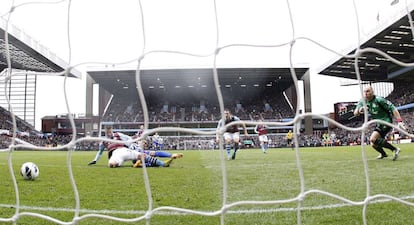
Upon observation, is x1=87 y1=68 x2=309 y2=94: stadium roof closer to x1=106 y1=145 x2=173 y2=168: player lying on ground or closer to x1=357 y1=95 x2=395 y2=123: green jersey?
x1=106 y1=145 x2=173 y2=168: player lying on ground

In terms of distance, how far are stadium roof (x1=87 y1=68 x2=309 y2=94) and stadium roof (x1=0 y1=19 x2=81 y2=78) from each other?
261 centimetres

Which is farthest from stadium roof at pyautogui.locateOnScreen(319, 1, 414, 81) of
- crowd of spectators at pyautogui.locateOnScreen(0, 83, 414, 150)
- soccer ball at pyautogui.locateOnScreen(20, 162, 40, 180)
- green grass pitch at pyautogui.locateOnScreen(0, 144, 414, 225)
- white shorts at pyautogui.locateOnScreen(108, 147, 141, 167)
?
soccer ball at pyautogui.locateOnScreen(20, 162, 40, 180)

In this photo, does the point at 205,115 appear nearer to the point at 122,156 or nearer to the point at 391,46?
the point at 391,46

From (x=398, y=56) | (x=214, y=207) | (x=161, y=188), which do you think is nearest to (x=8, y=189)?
(x=161, y=188)

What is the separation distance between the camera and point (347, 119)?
33.1 meters

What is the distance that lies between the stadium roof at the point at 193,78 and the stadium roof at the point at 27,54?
2.61m

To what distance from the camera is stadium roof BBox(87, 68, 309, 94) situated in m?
25.3

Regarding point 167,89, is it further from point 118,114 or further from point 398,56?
point 398,56

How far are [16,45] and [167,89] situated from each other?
41.4 feet

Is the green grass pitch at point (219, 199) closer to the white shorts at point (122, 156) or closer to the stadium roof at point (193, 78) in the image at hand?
the white shorts at point (122, 156)

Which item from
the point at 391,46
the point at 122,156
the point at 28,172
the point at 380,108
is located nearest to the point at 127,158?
the point at 122,156

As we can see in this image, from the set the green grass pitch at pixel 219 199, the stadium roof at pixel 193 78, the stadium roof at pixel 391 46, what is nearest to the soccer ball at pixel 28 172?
the green grass pitch at pixel 219 199

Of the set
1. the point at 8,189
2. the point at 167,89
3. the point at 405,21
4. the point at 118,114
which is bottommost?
the point at 8,189

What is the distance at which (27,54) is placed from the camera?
27594 millimetres
